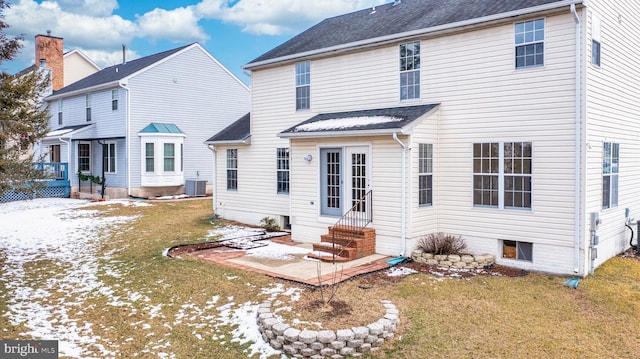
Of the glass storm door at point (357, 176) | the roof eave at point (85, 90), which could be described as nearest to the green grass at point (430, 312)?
the glass storm door at point (357, 176)

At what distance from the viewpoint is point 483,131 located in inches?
424

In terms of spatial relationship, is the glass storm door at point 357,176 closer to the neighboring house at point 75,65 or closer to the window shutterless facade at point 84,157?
the window shutterless facade at point 84,157

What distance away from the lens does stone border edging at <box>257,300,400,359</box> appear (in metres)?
6.46

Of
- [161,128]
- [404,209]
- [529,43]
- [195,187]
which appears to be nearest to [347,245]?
[404,209]

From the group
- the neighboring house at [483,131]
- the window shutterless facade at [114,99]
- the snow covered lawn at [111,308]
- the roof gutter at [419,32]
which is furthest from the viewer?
the window shutterless facade at [114,99]

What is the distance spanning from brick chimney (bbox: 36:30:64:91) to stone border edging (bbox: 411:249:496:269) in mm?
30021

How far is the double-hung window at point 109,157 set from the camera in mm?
24828

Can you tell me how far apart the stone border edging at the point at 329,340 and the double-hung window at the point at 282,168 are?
863 centimetres

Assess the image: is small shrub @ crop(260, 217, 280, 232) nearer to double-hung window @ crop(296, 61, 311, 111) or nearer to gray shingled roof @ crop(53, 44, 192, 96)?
double-hung window @ crop(296, 61, 311, 111)

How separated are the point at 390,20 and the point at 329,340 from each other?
10126 mm

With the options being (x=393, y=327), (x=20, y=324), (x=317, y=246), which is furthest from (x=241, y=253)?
(x=393, y=327)

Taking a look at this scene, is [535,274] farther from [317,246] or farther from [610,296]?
[317,246]

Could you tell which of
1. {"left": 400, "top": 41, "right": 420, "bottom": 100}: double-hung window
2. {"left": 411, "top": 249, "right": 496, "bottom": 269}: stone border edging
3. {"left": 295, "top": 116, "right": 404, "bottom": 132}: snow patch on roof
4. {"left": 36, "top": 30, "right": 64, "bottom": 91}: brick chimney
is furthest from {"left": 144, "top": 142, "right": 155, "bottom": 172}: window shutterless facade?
{"left": 411, "top": 249, "right": 496, "bottom": 269}: stone border edging

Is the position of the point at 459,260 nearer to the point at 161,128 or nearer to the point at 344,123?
the point at 344,123
